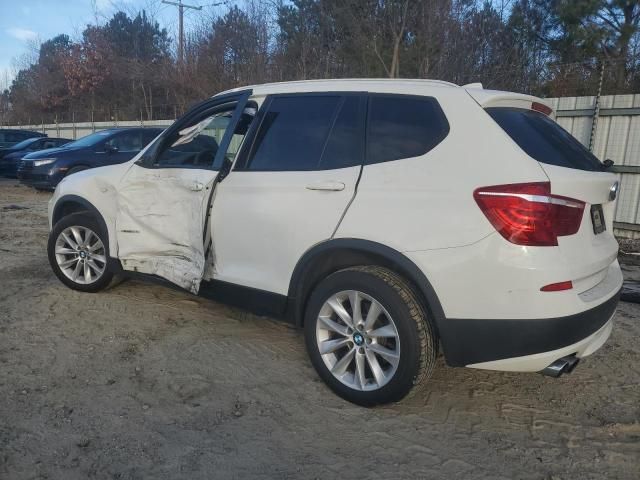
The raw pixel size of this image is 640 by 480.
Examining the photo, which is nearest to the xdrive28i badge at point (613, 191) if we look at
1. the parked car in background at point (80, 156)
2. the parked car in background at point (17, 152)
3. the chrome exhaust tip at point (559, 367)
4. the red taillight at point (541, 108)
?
the red taillight at point (541, 108)

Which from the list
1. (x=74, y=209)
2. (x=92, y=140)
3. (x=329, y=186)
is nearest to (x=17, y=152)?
(x=92, y=140)

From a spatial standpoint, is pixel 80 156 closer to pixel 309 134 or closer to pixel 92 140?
pixel 92 140

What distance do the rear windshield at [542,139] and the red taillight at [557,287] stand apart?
0.63 metres

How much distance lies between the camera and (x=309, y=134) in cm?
340

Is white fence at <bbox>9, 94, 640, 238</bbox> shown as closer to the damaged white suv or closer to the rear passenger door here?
the damaged white suv

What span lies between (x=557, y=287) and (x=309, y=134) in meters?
1.77

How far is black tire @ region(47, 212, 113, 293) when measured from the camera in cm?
462

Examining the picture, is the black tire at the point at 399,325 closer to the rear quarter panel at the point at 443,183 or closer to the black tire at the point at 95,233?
the rear quarter panel at the point at 443,183

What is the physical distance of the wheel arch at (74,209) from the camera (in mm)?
4559

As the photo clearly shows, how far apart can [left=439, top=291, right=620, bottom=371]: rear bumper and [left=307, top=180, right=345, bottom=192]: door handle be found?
3.19ft

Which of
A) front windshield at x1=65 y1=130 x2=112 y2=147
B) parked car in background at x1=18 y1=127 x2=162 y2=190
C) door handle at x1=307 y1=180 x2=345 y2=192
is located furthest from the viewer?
front windshield at x1=65 y1=130 x2=112 y2=147

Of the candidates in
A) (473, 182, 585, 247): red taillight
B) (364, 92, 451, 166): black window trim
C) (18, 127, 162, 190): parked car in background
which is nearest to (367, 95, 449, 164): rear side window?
(364, 92, 451, 166): black window trim

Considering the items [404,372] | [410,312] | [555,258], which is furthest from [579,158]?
[404,372]

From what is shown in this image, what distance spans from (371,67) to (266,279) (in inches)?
478
